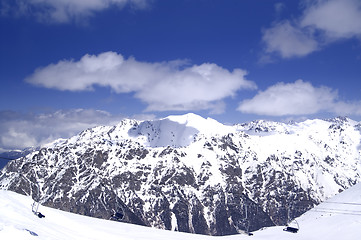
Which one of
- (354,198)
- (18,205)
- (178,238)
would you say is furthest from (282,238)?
(18,205)

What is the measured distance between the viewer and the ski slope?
2461cm

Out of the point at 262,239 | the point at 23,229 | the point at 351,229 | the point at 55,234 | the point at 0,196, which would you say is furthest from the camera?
the point at 351,229

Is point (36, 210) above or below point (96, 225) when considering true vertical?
above

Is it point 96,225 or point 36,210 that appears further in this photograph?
point 96,225

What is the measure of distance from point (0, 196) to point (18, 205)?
6.09 ft

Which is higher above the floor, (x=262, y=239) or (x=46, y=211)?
(x=46, y=211)

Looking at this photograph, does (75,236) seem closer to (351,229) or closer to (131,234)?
(131,234)

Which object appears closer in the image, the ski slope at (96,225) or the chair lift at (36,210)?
the ski slope at (96,225)

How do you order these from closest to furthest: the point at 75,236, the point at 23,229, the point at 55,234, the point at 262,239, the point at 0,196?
the point at 23,229 < the point at 55,234 < the point at 75,236 < the point at 0,196 < the point at 262,239

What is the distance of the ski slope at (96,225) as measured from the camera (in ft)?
80.7

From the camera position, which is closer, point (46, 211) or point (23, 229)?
point (23, 229)

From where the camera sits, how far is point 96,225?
1403 inches

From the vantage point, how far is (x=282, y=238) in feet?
133

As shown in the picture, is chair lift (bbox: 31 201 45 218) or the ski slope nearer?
the ski slope
